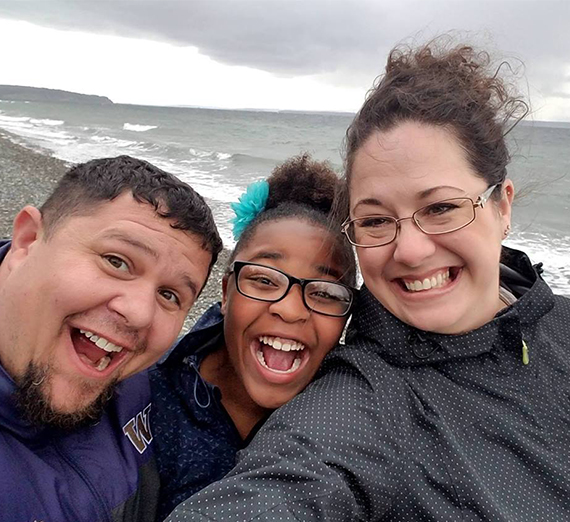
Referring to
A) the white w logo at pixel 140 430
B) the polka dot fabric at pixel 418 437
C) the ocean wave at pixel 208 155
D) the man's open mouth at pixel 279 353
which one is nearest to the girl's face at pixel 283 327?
the man's open mouth at pixel 279 353

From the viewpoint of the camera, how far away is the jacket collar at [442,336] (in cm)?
222

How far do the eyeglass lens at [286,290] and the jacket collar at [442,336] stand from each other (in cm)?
29

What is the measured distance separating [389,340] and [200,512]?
3.60 feet

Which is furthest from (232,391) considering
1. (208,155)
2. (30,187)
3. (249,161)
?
(208,155)

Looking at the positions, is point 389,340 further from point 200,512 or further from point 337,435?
point 200,512

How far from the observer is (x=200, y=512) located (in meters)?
1.55

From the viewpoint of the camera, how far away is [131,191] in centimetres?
233

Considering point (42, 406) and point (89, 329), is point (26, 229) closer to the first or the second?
point (89, 329)

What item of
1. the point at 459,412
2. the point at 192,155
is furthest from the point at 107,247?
the point at 192,155

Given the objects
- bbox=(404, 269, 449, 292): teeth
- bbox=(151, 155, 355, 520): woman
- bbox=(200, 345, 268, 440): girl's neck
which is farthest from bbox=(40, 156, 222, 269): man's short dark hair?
bbox=(404, 269, 449, 292): teeth

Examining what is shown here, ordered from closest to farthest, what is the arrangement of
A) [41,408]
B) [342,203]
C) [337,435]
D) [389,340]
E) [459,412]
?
[337,435] < [41,408] < [459,412] < [389,340] < [342,203]

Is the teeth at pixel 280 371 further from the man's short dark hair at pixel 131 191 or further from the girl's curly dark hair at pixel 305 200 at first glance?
the man's short dark hair at pixel 131 191

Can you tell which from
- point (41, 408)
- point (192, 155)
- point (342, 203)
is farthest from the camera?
point (192, 155)

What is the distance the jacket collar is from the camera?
2.22 metres
